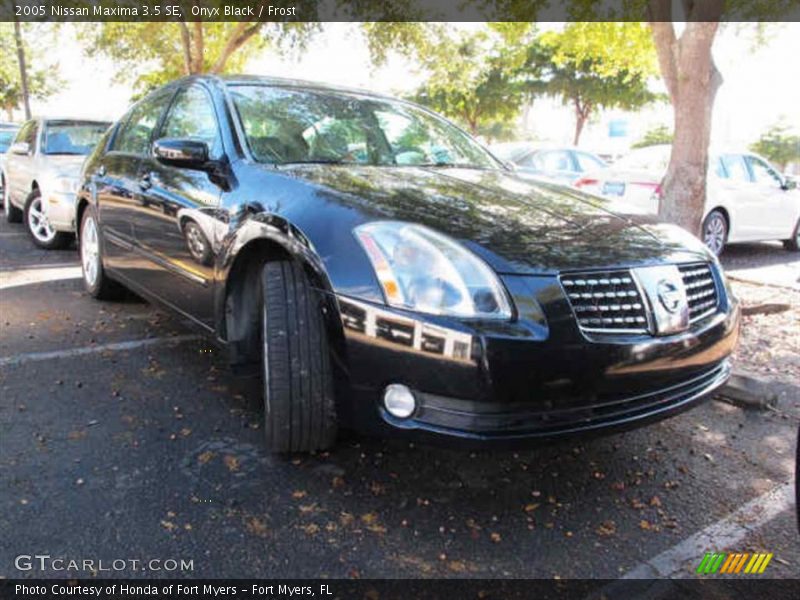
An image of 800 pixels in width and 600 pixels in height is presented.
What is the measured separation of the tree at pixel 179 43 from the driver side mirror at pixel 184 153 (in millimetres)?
11663

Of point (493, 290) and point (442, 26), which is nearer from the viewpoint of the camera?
point (493, 290)

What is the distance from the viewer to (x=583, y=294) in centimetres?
233

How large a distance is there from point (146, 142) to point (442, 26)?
12.3 m

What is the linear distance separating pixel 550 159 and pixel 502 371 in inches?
378

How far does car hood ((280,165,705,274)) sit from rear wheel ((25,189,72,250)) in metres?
5.86

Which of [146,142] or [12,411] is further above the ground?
[146,142]

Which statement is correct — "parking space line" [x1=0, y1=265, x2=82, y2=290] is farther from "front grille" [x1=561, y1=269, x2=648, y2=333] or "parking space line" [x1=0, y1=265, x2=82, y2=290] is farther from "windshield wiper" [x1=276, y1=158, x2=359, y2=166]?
"front grille" [x1=561, y1=269, x2=648, y2=333]

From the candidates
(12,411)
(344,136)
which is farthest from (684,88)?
(12,411)

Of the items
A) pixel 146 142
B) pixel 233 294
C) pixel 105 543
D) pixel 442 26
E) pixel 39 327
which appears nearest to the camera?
pixel 105 543

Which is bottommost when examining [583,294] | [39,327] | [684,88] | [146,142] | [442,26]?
[39,327]

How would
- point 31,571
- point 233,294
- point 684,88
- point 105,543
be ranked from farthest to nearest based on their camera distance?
point 684,88 < point 233,294 < point 105,543 < point 31,571

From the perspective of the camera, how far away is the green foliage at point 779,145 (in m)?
37.4

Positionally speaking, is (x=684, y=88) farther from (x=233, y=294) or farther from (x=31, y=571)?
(x=31, y=571)

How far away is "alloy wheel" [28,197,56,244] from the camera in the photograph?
25.6ft
